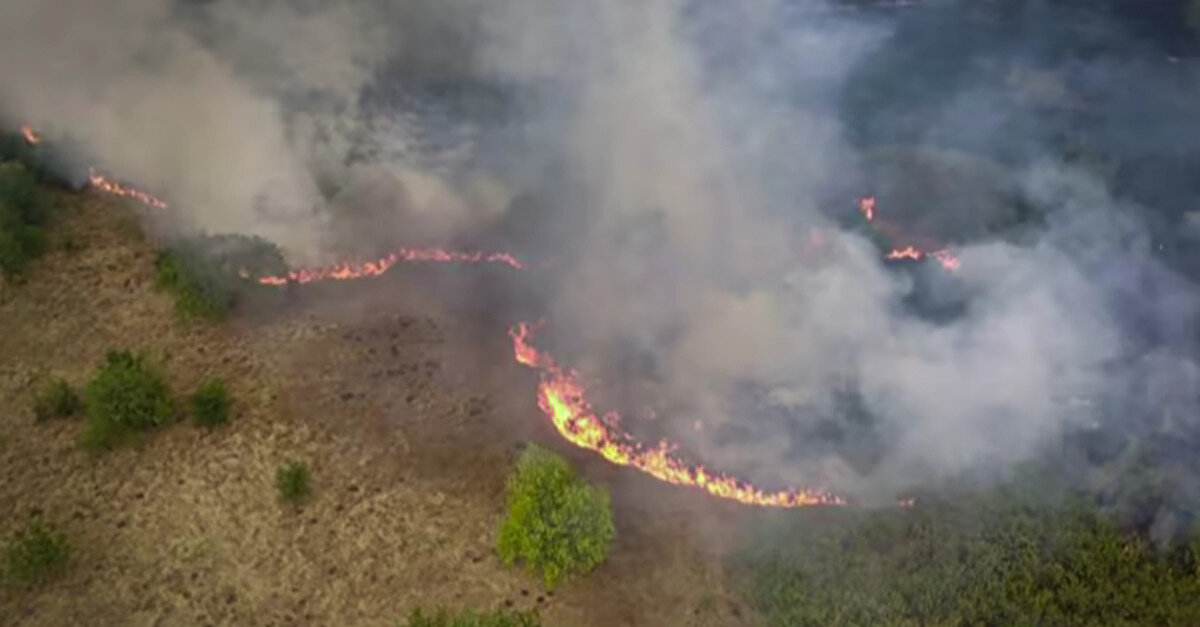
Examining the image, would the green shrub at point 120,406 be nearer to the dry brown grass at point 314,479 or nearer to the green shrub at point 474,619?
the dry brown grass at point 314,479

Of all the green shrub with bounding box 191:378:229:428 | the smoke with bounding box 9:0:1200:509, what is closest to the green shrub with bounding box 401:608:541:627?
the smoke with bounding box 9:0:1200:509

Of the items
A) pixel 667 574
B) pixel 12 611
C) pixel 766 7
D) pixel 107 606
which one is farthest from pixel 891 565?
pixel 766 7

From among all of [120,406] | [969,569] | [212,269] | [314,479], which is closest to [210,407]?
[120,406]

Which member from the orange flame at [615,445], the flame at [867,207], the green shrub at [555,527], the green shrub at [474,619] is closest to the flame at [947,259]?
the flame at [867,207]

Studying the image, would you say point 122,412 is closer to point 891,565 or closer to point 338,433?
point 338,433

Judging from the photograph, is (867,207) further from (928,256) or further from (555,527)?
(555,527)

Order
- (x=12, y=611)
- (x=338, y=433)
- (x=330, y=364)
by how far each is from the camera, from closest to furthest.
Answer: (x=12, y=611) < (x=338, y=433) < (x=330, y=364)
